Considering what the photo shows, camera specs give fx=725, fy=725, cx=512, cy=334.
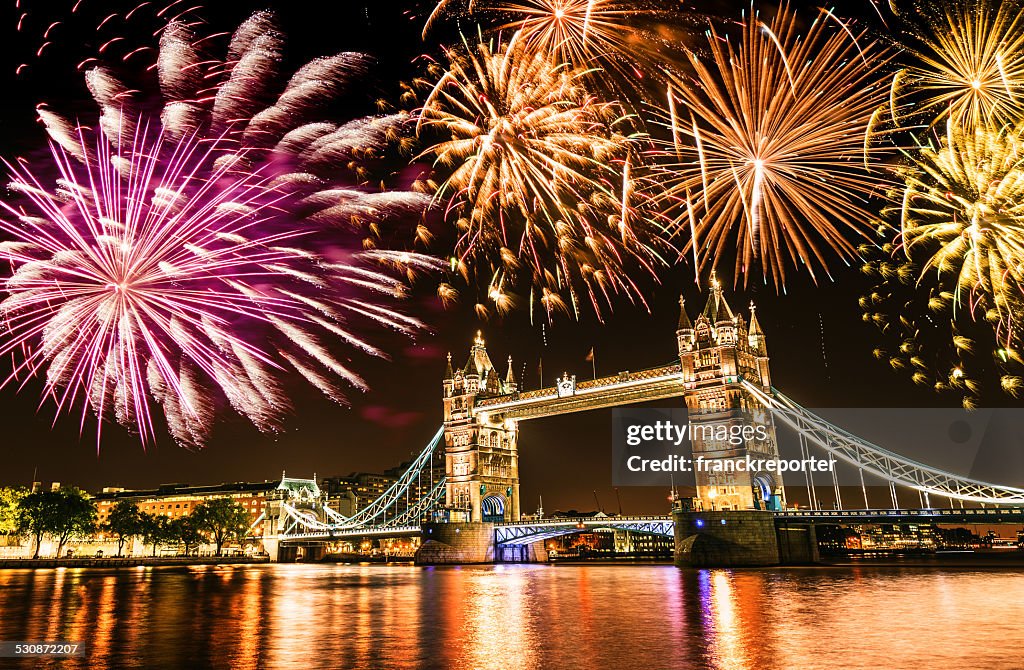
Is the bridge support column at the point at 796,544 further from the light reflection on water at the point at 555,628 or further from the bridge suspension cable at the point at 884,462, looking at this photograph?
the light reflection on water at the point at 555,628

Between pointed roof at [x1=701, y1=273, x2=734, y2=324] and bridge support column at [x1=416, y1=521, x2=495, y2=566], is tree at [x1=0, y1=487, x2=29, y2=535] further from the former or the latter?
pointed roof at [x1=701, y1=273, x2=734, y2=324]

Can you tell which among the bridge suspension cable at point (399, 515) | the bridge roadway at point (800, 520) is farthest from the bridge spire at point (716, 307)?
the bridge suspension cable at point (399, 515)

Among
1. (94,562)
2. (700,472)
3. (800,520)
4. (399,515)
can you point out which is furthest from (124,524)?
(800,520)

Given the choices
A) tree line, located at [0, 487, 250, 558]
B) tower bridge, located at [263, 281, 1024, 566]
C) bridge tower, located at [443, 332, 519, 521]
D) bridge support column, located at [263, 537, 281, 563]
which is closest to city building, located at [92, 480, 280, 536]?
tree line, located at [0, 487, 250, 558]

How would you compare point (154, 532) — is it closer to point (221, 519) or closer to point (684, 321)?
point (221, 519)

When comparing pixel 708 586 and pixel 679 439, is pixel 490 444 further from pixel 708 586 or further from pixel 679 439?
pixel 708 586

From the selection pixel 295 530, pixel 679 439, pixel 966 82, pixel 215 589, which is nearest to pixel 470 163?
pixel 966 82
